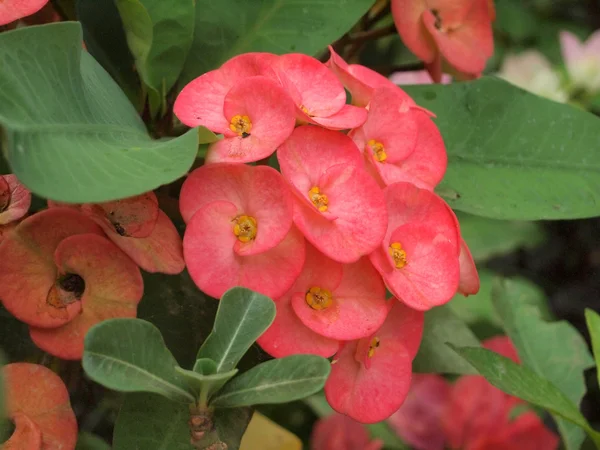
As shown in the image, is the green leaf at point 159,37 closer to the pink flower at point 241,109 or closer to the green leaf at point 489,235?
the pink flower at point 241,109

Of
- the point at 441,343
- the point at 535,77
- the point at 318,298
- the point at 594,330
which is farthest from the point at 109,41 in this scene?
the point at 535,77

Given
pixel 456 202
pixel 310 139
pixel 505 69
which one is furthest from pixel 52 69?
pixel 505 69

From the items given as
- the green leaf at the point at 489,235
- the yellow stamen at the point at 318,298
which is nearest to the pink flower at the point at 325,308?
the yellow stamen at the point at 318,298

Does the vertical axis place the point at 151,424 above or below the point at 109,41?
below

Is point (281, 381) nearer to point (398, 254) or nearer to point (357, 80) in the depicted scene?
point (398, 254)

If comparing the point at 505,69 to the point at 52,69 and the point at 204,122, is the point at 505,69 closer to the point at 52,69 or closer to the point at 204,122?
the point at 204,122

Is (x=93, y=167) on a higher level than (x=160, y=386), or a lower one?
higher
